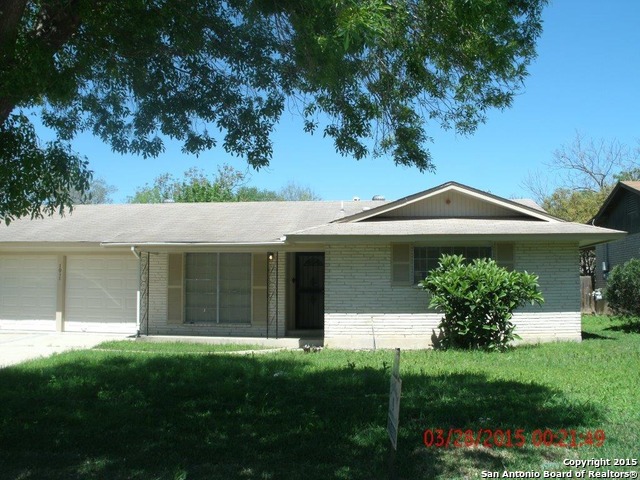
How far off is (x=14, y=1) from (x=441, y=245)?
34.4 ft

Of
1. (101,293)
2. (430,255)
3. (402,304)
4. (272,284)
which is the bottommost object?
(402,304)

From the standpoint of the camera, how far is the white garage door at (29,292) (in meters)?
17.2

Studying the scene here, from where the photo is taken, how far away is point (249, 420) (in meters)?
7.07

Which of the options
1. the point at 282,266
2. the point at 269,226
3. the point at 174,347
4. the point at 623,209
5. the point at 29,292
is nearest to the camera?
the point at 174,347

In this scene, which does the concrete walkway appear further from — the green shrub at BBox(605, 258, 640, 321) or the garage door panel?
the green shrub at BBox(605, 258, 640, 321)

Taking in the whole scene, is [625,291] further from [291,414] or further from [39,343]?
[39,343]

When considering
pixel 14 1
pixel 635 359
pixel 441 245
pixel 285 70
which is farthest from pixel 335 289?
pixel 14 1

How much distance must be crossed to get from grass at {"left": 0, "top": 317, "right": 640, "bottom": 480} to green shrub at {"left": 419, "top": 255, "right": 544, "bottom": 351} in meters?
1.74

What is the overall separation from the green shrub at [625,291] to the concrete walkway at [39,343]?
13.2 m

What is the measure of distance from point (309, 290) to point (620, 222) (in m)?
13.3

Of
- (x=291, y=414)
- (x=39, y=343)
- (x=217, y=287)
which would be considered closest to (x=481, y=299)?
(x=291, y=414)

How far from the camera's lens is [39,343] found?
1471 centimetres

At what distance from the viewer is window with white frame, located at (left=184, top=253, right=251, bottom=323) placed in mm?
16234
